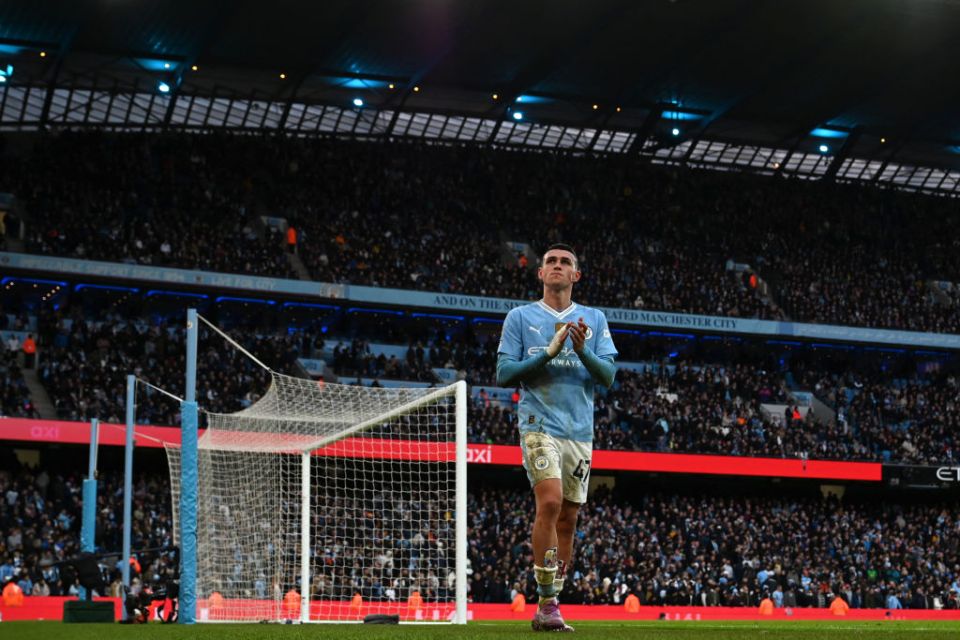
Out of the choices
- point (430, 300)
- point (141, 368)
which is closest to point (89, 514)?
point (141, 368)

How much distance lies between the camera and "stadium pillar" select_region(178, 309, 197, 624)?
12.9m

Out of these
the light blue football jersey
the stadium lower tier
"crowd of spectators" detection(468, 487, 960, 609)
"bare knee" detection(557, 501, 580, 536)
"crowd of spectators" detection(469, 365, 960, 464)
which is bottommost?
the stadium lower tier

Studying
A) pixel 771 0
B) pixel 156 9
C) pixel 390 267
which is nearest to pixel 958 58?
pixel 771 0

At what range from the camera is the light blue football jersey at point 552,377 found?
300 inches

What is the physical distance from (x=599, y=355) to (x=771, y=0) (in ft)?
119

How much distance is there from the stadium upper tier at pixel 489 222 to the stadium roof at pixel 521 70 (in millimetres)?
1522

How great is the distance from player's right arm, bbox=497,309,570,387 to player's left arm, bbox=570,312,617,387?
8 cm

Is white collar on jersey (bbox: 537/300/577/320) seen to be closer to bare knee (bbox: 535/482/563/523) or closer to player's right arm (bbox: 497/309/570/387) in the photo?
player's right arm (bbox: 497/309/570/387)

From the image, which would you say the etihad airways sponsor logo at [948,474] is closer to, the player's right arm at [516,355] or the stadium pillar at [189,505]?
the stadium pillar at [189,505]

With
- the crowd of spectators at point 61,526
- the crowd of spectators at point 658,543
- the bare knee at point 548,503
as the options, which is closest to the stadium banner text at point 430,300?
the crowd of spectators at point 658,543

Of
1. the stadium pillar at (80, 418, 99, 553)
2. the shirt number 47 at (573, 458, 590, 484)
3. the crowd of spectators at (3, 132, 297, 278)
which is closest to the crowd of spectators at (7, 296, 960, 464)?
the crowd of spectators at (3, 132, 297, 278)

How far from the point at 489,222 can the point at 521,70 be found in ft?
23.9

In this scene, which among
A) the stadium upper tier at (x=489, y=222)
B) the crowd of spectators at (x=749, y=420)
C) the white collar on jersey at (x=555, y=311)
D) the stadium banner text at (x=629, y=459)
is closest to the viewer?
the white collar on jersey at (x=555, y=311)

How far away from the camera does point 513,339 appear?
7.86 meters
